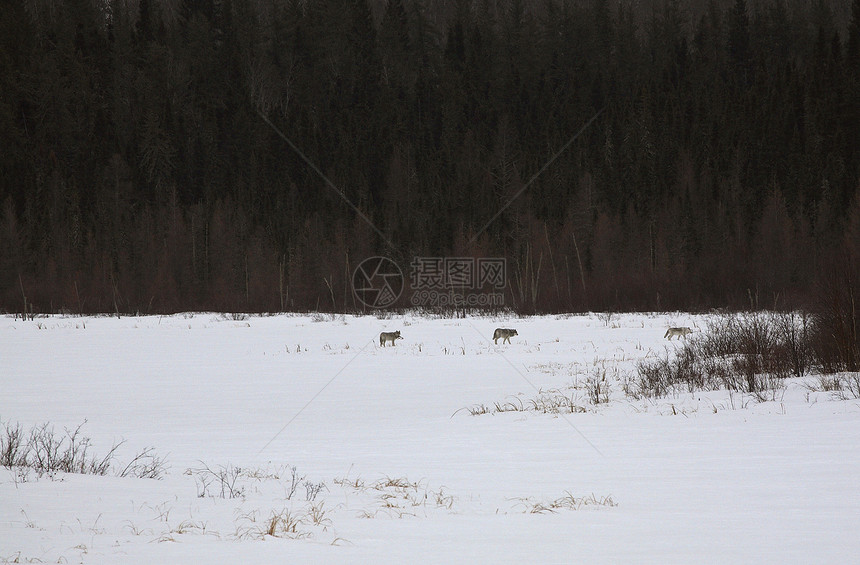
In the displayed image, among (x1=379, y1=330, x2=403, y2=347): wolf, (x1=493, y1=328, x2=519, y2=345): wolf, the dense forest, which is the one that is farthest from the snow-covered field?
the dense forest

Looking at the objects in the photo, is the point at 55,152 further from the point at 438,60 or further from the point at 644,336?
the point at 644,336

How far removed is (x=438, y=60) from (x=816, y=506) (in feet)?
229

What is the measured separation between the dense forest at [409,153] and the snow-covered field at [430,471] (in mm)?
23476

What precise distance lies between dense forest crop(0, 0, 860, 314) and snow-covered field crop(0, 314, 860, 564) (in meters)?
23.5

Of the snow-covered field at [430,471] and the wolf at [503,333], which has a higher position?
the wolf at [503,333]

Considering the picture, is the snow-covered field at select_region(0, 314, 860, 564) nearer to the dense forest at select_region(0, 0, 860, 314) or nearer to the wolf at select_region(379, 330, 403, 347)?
the wolf at select_region(379, 330, 403, 347)

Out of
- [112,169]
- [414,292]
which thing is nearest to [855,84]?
[414,292]

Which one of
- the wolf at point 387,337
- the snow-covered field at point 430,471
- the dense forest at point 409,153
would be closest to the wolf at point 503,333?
the wolf at point 387,337

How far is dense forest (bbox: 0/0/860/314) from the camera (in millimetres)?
47281

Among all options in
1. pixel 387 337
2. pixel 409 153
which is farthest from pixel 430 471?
pixel 409 153

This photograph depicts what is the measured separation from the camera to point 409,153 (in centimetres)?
6209

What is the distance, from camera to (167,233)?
180 ft

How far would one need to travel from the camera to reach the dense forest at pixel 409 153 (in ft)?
155

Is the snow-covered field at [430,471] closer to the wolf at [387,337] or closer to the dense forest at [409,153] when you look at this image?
the wolf at [387,337]
